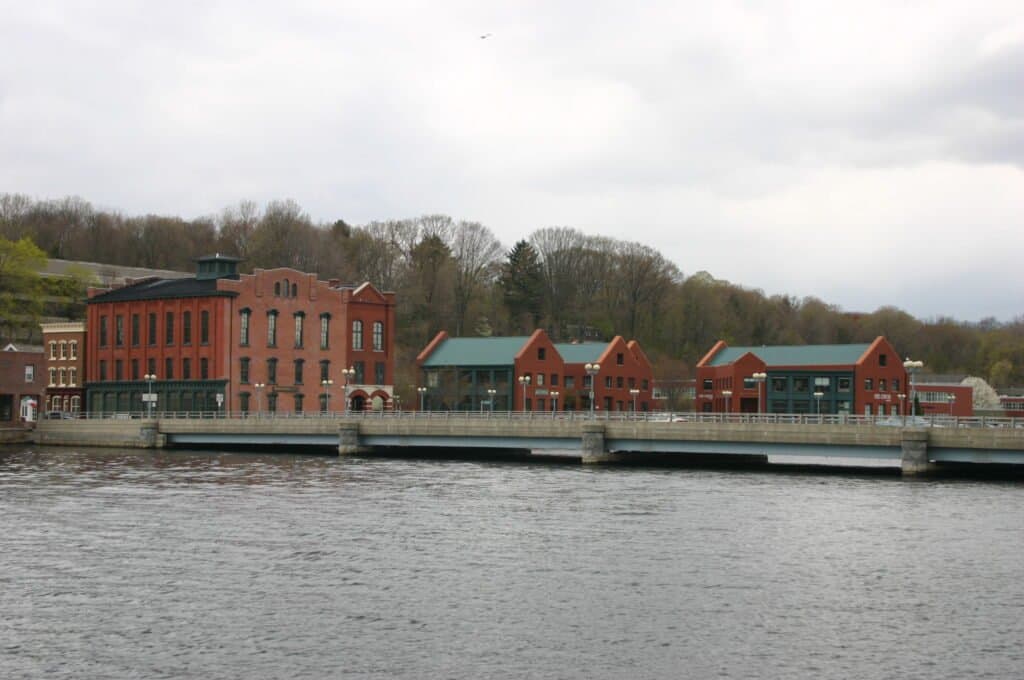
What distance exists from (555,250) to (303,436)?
104 metres

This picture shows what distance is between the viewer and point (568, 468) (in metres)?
84.6

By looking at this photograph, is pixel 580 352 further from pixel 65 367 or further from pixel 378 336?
pixel 65 367

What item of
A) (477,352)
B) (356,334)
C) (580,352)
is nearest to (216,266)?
(356,334)

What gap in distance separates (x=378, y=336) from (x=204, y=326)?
19248 mm

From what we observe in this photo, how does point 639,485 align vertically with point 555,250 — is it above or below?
below

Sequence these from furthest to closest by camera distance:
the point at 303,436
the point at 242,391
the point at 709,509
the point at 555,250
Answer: the point at 555,250 → the point at 242,391 → the point at 303,436 → the point at 709,509

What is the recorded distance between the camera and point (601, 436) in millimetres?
84562

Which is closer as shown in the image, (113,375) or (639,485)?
(639,485)

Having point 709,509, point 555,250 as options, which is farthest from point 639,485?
point 555,250

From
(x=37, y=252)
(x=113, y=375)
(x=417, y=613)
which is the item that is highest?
(x=37, y=252)

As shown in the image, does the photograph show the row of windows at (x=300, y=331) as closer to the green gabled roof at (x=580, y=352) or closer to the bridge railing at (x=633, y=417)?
the bridge railing at (x=633, y=417)

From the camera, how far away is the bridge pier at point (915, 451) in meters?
73.4

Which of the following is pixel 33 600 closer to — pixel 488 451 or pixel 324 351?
pixel 488 451

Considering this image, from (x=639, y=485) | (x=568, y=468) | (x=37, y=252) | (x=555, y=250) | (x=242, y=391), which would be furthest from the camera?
(x=555, y=250)
